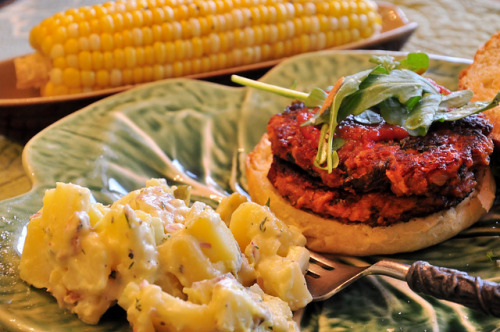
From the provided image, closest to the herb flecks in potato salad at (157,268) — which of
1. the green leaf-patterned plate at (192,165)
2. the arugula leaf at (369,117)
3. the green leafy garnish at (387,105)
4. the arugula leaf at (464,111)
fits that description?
the green leaf-patterned plate at (192,165)

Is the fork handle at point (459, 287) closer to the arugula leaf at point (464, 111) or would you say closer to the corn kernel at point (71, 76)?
the arugula leaf at point (464, 111)

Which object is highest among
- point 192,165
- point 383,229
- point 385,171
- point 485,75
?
point 485,75

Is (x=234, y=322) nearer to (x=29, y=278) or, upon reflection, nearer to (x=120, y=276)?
(x=120, y=276)

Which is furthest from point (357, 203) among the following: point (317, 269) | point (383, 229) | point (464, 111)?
point (464, 111)

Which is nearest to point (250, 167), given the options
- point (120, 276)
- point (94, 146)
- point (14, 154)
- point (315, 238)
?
point (315, 238)

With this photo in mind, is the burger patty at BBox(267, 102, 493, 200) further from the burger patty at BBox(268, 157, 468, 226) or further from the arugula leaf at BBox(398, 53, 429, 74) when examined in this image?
the arugula leaf at BBox(398, 53, 429, 74)

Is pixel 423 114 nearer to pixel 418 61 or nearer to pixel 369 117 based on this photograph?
pixel 369 117

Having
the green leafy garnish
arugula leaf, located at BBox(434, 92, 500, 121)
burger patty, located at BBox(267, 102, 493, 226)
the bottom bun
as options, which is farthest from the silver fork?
arugula leaf, located at BBox(434, 92, 500, 121)
